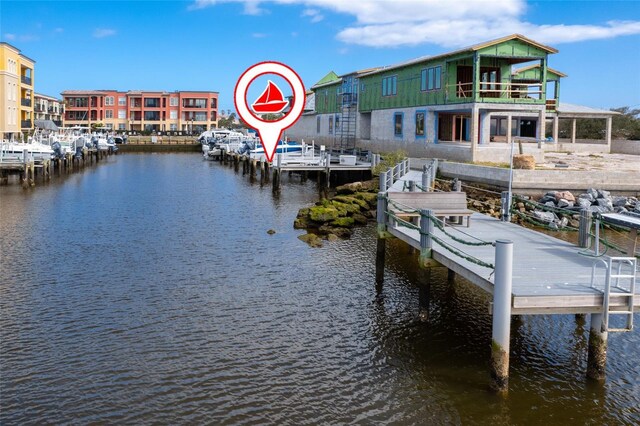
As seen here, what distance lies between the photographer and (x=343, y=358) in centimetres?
1423

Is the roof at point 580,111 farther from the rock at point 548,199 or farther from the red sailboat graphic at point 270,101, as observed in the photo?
the red sailboat graphic at point 270,101

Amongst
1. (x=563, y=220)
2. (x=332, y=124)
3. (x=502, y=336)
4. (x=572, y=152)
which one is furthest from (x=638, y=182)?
(x=332, y=124)

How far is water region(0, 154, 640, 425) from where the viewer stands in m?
11.9

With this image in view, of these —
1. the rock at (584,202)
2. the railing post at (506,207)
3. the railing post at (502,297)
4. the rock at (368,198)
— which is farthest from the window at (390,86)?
the railing post at (502,297)

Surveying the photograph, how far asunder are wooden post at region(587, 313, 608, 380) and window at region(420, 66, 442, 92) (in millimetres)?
33498

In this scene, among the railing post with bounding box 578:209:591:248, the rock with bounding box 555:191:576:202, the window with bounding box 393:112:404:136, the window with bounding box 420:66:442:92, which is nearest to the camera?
the railing post with bounding box 578:209:591:248

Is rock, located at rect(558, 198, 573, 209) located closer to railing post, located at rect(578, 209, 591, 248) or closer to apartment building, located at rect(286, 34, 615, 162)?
apartment building, located at rect(286, 34, 615, 162)

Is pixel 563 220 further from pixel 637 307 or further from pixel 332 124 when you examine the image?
pixel 332 124

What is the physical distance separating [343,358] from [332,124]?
57823mm

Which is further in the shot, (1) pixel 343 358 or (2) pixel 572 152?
(2) pixel 572 152

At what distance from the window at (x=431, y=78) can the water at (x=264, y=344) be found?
71.2 ft

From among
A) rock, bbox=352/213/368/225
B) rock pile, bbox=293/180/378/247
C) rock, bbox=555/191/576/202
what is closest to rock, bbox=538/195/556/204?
rock, bbox=555/191/576/202

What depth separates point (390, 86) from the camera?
52.8 meters

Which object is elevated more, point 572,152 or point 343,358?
point 572,152
